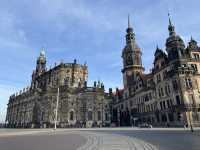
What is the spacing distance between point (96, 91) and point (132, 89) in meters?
14.9

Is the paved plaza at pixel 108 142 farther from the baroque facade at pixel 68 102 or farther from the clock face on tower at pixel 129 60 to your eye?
the clock face on tower at pixel 129 60

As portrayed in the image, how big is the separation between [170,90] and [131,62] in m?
29.4

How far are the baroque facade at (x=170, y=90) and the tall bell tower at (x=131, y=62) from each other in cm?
367

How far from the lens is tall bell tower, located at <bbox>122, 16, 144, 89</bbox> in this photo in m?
76.0

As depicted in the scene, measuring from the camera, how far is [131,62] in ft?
255

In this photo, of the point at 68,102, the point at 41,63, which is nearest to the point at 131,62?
the point at 68,102

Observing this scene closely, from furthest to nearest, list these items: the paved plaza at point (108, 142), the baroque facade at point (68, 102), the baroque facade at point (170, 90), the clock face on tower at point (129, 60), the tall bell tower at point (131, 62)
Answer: the clock face on tower at point (129, 60)
the tall bell tower at point (131, 62)
the baroque facade at point (68, 102)
the baroque facade at point (170, 90)
the paved plaza at point (108, 142)

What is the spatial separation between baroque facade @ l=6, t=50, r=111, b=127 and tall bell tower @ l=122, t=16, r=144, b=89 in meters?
11.4

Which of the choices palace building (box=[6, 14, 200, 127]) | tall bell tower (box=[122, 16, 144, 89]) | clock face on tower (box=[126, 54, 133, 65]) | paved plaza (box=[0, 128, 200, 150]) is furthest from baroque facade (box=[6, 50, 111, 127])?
paved plaza (box=[0, 128, 200, 150])

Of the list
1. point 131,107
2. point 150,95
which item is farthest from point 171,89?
point 131,107

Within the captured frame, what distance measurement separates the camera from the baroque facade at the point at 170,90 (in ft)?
151

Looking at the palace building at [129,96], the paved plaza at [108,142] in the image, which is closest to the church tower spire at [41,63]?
the palace building at [129,96]

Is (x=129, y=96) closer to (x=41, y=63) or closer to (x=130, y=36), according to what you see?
(x=130, y=36)

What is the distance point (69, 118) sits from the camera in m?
73.2
